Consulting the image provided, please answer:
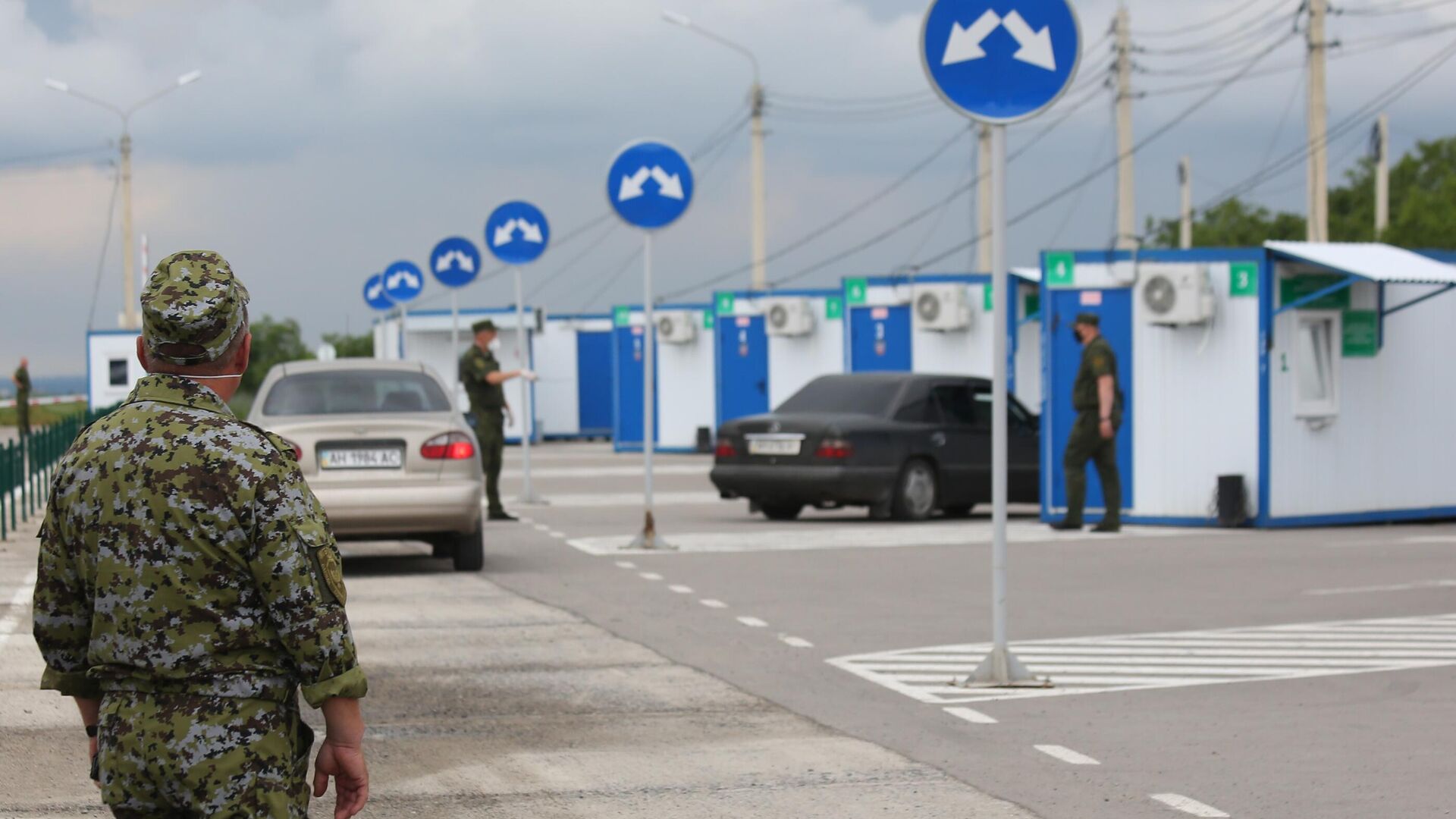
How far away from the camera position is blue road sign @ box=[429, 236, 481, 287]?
28969 millimetres

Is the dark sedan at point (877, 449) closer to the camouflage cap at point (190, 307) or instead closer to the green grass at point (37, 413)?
the camouflage cap at point (190, 307)

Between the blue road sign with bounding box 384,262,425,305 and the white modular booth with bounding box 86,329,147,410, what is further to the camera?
the white modular booth with bounding box 86,329,147,410

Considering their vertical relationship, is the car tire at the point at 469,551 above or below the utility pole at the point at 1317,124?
below

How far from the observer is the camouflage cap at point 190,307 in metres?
3.32

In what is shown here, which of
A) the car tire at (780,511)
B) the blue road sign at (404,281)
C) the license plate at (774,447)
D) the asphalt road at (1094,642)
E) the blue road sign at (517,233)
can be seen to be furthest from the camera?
the blue road sign at (404,281)

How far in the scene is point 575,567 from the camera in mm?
15008

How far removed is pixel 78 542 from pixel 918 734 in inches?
194

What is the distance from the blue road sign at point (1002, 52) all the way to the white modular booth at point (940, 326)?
1361 centimetres

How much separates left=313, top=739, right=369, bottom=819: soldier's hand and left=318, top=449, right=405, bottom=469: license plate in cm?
1061

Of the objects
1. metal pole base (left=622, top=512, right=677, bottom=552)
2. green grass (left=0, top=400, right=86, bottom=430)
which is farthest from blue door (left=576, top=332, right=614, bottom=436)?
metal pole base (left=622, top=512, right=677, bottom=552)

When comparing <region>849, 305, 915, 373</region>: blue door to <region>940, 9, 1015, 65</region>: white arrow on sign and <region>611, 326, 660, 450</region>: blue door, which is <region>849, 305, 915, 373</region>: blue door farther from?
<region>940, 9, 1015, 65</region>: white arrow on sign

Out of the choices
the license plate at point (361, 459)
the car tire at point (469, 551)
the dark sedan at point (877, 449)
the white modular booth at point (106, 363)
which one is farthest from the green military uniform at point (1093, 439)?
the white modular booth at point (106, 363)

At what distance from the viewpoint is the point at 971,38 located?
9.26 m

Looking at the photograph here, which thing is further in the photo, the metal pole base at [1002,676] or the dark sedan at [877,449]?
the dark sedan at [877,449]
